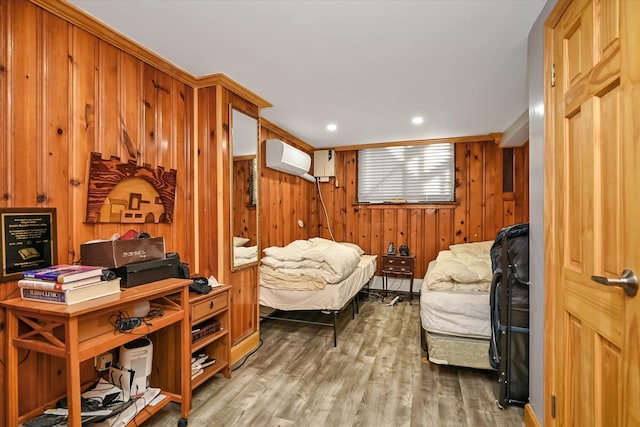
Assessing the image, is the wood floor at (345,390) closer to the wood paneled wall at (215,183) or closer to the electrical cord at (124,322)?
the wood paneled wall at (215,183)

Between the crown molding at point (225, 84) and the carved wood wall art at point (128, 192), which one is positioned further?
the crown molding at point (225, 84)

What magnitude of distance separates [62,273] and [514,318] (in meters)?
2.51

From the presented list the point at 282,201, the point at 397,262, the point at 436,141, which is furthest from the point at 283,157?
the point at 436,141

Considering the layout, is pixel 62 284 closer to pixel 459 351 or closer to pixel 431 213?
pixel 459 351

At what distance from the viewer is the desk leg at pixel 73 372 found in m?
1.29

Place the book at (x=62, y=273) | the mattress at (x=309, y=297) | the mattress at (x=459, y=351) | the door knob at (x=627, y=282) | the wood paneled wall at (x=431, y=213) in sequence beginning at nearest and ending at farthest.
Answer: the door knob at (x=627, y=282) < the book at (x=62, y=273) < the mattress at (x=459, y=351) < the mattress at (x=309, y=297) < the wood paneled wall at (x=431, y=213)

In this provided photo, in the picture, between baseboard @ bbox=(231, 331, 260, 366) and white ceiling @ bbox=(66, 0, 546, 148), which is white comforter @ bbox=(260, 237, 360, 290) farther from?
white ceiling @ bbox=(66, 0, 546, 148)

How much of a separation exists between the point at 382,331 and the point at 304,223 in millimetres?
2113

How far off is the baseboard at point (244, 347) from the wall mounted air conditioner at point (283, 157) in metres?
1.89

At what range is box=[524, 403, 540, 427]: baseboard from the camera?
172 centimetres

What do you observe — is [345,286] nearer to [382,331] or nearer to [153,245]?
[382,331]

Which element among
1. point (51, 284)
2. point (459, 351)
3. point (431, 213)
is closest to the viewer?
point (51, 284)

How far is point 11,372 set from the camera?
1435 millimetres

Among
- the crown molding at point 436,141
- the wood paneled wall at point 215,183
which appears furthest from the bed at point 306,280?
the crown molding at point 436,141
